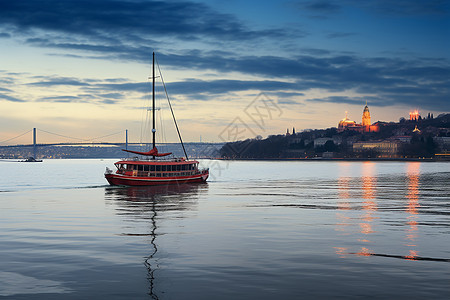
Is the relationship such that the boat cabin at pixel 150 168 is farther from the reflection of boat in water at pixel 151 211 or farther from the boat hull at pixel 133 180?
the reflection of boat in water at pixel 151 211

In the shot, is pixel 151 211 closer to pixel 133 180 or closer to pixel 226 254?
pixel 226 254

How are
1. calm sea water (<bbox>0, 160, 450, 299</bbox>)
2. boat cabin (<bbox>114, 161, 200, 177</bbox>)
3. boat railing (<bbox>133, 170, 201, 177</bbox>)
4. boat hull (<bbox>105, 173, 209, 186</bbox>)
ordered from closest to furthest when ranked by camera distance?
calm sea water (<bbox>0, 160, 450, 299</bbox>), boat hull (<bbox>105, 173, 209, 186</bbox>), boat cabin (<bbox>114, 161, 200, 177</bbox>), boat railing (<bbox>133, 170, 201, 177</bbox>)

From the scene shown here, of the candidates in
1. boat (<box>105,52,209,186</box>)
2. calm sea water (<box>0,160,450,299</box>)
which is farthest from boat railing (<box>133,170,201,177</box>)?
calm sea water (<box>0,160,450,299</box>)

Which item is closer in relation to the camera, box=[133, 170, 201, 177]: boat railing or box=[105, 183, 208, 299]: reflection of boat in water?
box=[105, 183, 208, 299]: reflection of boat in water

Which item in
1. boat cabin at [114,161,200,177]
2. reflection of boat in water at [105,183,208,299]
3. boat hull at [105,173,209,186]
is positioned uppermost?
boat cabin at [114,161,200,177]

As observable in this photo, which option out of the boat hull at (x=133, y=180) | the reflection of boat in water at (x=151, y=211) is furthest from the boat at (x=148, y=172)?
the reflection of boat in water at (x=151, y=211)

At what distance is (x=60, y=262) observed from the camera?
17922 mm

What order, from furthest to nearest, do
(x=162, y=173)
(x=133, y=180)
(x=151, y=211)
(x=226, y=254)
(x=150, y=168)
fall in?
(x=162, y=173)
(x=150, y=168)
(x=133, y=180)
(x=151, y=211)
(x=226, y=254)

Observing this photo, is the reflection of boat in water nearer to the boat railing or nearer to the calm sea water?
the calm sea water

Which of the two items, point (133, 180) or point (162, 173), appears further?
point (162, 173)

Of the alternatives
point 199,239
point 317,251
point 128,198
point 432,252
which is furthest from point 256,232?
point 128,198

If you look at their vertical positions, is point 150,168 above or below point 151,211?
above

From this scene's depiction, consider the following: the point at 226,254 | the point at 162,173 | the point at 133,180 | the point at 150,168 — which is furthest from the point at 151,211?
the point at 162,173

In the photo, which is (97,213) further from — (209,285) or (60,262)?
(209,285)
